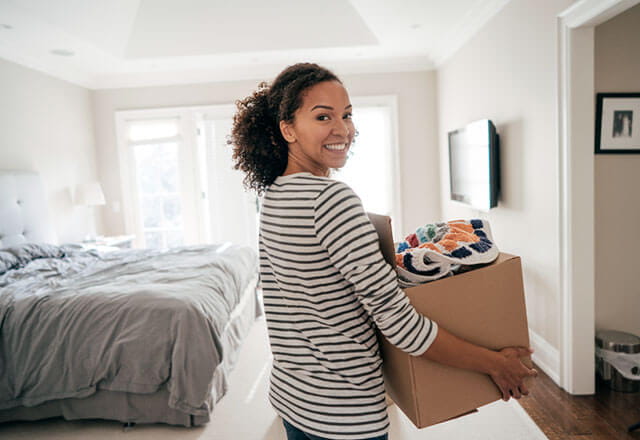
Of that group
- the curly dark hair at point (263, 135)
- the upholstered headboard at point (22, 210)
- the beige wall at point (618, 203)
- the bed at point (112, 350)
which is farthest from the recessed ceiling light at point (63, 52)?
the beige wall at point (618, 203)

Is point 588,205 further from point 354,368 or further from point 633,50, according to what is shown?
point 354,368

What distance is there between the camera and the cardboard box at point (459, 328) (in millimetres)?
836

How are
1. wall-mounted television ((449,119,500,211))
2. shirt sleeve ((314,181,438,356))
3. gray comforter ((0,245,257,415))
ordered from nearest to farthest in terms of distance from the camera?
shirt sleeve ((314,181,438,356)), gray comforter ((0,245,257,415)), wall-mounted television ((449,119,500,211))

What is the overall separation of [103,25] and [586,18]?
136 inches

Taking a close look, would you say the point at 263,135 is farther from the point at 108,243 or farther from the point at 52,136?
the point at 52,136

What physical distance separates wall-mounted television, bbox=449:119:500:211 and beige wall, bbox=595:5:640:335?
0.70 m

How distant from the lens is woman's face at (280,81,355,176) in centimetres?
87

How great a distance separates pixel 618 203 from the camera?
256 centimetres

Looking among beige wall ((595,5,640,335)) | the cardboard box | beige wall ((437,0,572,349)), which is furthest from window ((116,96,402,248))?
the cardboard box

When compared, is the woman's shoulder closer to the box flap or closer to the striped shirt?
the striped shirt

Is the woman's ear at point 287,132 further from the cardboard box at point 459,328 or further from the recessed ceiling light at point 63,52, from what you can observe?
the recessed ceiling light at point 63,52

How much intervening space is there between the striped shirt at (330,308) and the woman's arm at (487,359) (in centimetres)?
3

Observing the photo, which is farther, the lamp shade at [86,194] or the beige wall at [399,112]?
the beige wall at [399,112]

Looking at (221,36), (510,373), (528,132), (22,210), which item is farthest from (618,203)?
(22,210)
